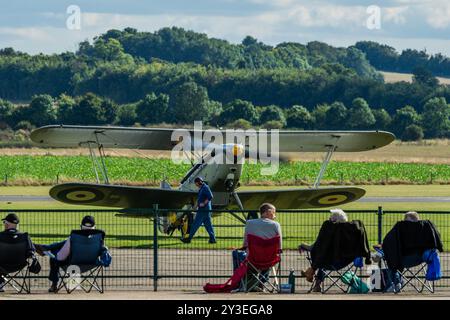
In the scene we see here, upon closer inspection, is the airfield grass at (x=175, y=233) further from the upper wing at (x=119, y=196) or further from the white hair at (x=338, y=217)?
the white hair at (x=338, y=217)

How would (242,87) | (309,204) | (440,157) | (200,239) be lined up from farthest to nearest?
(242,87)
(440,157)
(309,204)
(200,239)

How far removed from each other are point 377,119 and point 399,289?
106134mm

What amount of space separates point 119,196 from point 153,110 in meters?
92.9

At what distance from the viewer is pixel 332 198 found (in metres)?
28.5

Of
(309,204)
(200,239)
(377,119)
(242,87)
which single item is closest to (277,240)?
(200,239)

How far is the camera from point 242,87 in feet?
508

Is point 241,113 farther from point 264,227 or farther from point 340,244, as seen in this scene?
point 264,227

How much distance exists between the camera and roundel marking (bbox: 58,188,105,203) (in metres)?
25.3

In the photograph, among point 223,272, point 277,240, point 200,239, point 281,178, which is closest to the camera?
point 277,240

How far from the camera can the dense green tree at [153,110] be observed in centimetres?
11850

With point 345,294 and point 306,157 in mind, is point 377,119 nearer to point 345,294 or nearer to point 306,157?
point 306,157

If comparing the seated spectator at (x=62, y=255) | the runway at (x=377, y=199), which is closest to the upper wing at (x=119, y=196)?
the seated spectator at (x=62, y=255)

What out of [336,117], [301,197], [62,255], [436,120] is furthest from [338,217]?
[436,120]

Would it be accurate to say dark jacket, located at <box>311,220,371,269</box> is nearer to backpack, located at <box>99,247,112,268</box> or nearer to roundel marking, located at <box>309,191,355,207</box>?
backpack, located at <box>99,247,112,268</box>
